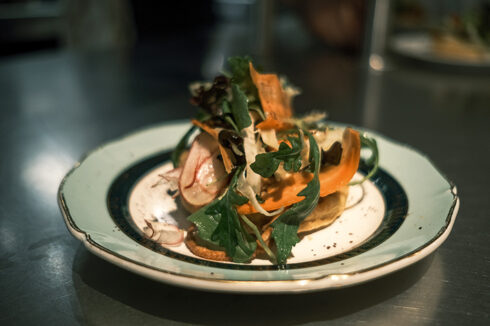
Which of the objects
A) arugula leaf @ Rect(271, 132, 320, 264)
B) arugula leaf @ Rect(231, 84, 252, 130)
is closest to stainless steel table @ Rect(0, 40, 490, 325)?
arugula leaf @ Rect(271, 132, 320, 264)

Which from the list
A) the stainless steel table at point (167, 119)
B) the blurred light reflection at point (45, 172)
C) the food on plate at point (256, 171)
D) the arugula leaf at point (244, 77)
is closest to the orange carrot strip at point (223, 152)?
the food on plate at point (256, 171)

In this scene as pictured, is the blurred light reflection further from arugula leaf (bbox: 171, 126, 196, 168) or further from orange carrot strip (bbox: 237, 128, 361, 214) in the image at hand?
orange carrot strip (bbox: 237, 128, 361, 214)

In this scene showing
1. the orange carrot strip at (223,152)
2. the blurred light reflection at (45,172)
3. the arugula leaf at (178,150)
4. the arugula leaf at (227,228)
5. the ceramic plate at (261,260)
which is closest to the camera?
the ceramic plate at (261,260)

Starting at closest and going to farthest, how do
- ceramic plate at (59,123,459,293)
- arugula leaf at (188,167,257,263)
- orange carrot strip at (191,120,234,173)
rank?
ceramic plate at (59,123,459,293) < arugula leaf at (188,167,257,263) < orange carrot strip at (191,120,234,173)

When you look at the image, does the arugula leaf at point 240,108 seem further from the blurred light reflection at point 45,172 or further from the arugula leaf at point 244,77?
the blurred light reflection at point 45,172

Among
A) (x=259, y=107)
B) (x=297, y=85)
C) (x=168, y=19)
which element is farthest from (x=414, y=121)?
(x=168, y=19)

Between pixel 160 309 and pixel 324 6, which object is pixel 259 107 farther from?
pixel 324 6
